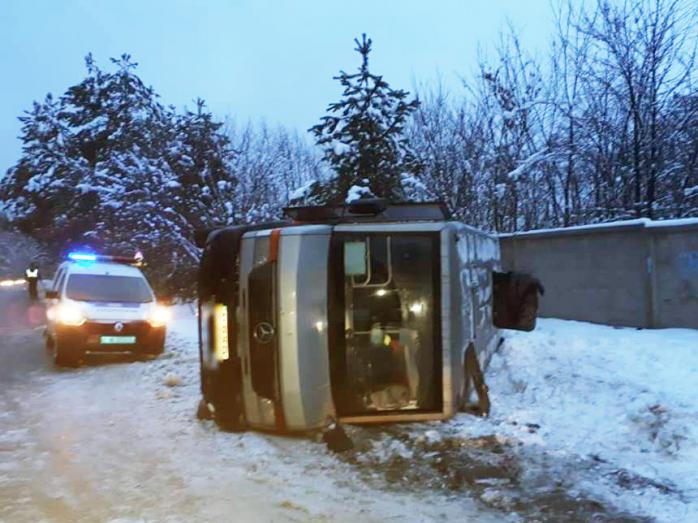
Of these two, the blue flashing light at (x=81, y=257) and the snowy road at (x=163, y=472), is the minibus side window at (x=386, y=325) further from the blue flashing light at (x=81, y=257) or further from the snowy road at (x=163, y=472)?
the blue flashing light at (x=81, y=257)

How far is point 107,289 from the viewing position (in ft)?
39.1

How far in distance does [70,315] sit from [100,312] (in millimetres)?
487

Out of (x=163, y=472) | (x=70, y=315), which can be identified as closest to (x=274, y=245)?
(x=163, y=472)

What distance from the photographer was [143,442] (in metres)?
6.40

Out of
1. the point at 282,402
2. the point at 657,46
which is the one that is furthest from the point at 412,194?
the point at 282,402

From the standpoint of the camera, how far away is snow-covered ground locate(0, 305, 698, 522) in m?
4.58

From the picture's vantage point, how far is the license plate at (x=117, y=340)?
36.5 feet

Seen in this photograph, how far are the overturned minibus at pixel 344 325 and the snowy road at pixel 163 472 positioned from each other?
0.53 meters

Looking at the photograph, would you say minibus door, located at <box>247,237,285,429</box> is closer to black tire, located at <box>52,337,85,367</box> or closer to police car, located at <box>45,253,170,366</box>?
police car, located at <box>45,253,170,366</box>

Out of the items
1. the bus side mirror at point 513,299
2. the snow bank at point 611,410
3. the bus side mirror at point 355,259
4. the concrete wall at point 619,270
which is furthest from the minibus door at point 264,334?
the concrete wall at point 619,270

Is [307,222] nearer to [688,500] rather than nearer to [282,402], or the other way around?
[282,402]

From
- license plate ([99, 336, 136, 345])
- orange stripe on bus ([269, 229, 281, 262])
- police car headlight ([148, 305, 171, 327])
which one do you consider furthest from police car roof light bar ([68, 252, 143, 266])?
orange stripe on bus ([269, 229, 281, 262])

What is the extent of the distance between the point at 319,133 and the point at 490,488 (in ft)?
36.6

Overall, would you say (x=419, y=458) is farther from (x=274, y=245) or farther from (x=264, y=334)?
(x=274, y=245)
